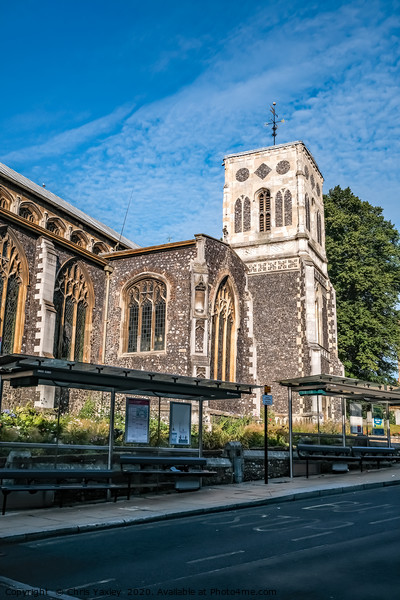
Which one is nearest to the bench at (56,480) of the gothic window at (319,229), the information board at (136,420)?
the information board at (136,420)

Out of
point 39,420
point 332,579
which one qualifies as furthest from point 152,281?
point 332,579

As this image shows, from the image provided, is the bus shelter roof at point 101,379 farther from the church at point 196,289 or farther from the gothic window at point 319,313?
the gothic window at point 319,313

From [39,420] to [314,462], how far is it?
8888mm

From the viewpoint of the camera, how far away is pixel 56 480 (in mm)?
11961

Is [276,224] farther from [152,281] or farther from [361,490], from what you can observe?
[361,490]

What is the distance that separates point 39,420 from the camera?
16781mm

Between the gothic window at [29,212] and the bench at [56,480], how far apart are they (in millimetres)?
17840

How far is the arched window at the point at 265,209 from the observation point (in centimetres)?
3481

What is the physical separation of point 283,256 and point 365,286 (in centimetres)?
755

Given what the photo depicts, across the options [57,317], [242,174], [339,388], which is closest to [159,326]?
[57,317]

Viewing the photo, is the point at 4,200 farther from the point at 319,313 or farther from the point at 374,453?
the point at 374,453

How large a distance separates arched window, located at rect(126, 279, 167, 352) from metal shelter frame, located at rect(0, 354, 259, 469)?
9690 mm

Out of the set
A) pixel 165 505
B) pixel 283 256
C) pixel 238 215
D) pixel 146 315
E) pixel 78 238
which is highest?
pixel 238 215

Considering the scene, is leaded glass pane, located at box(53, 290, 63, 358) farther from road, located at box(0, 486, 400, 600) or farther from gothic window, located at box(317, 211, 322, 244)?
gothic window, located at box(317, 211, 322, 244)
